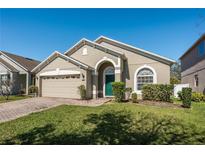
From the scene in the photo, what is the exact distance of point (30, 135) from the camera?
538 centimetres

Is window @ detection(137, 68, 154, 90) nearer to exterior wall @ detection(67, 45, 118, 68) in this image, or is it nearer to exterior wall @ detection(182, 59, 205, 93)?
exterior wall @ detection(67, 45, 118, 68)

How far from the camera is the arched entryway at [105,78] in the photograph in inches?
632

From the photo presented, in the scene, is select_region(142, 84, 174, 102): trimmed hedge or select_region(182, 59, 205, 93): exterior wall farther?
select_region(182, 59, 205, 93): exterior wall

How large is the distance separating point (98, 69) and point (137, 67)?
4019mm

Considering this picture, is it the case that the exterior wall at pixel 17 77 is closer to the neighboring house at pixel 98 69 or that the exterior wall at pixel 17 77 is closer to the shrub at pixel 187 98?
the neighboring house at pixel 98 69

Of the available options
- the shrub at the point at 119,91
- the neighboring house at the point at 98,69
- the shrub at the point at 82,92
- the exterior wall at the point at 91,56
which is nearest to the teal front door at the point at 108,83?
the neighboring house at the point at 98,69

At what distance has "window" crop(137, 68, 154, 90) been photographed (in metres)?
14.7

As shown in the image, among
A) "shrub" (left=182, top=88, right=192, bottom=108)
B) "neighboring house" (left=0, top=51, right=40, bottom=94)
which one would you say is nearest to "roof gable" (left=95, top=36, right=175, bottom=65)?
"shrub" (left=182, top=88, right=192, bottom=108)

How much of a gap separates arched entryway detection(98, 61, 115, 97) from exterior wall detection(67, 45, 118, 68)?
941 mm

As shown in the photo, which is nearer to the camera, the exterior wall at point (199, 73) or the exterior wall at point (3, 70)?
the exterior wall at point (199, 73)

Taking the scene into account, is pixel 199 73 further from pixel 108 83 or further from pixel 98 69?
pixel 98 69
